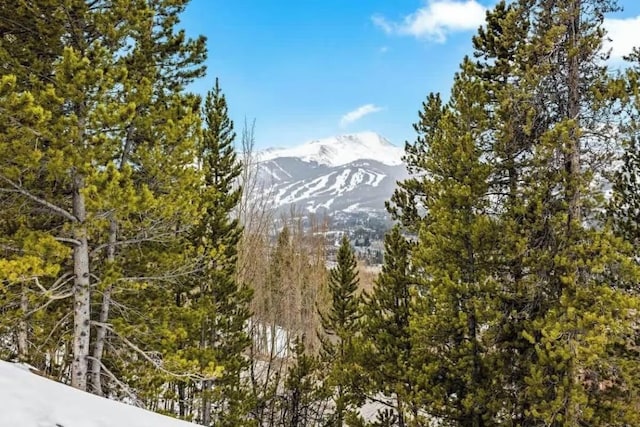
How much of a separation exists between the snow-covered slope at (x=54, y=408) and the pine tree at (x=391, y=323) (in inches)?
255

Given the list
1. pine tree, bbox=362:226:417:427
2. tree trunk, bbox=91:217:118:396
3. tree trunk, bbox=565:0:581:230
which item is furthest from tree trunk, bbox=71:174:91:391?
tree trunk, bbox=565:0:581:230

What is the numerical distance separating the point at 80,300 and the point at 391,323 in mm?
6711

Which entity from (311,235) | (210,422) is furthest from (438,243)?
(311,235)

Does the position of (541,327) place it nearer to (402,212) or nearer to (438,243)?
(438,243)

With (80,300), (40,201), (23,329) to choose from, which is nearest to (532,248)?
(80,300)

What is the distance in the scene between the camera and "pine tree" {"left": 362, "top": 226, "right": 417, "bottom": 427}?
956cm

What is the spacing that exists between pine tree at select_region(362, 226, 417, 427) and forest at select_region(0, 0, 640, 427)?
248mm

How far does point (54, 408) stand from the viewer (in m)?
3.09

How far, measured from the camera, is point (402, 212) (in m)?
11.4

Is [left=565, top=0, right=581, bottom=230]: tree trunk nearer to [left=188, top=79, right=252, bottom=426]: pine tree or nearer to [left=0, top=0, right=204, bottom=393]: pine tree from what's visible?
[left=0, top=0, right=204, bottom=393]: pine tree

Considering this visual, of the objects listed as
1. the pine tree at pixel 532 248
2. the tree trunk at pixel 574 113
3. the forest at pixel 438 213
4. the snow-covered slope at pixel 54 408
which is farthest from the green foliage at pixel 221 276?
the tree trunk at pixel 574 113

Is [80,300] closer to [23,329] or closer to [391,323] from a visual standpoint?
[23,329]

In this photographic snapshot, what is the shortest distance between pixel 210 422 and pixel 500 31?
1202 centimetres

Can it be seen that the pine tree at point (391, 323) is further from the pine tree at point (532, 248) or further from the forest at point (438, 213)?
the pine tree at point (532, 248)
